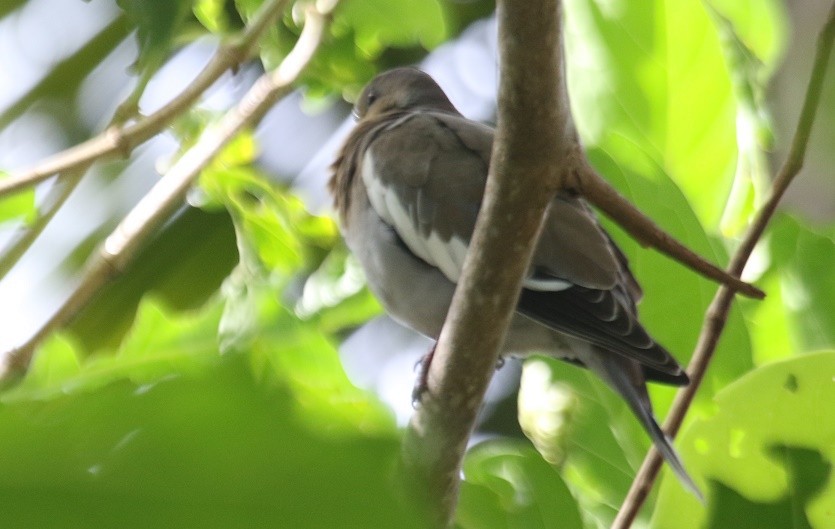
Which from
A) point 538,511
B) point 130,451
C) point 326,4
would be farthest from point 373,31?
point 130,451

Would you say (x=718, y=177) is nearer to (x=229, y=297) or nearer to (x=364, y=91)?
(x=229, y=297)

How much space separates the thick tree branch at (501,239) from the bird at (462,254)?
0.26 metres

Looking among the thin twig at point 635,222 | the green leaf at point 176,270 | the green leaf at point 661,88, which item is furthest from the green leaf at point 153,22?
the green leaf at point 176,270

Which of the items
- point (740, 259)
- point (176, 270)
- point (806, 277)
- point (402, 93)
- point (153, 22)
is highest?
point (153, 22)

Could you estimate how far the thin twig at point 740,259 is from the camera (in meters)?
0.63

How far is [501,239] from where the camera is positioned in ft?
2.32

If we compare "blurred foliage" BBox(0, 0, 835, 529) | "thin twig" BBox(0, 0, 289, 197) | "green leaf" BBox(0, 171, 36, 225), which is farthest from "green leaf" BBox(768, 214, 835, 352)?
"green leaf" BBox(0, 171, 36, 225)

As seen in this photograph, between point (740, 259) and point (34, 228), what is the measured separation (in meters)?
0.77

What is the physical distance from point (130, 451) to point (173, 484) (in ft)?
0.05

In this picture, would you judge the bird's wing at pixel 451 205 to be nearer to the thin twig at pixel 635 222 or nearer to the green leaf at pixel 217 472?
the thin twig at pixel 635 222

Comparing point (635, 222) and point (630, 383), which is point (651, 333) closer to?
point (630, 383)

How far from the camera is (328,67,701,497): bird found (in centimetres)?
113

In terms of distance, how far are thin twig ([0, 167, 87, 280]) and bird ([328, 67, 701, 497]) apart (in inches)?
16.4

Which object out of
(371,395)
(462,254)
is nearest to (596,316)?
(462,254)
